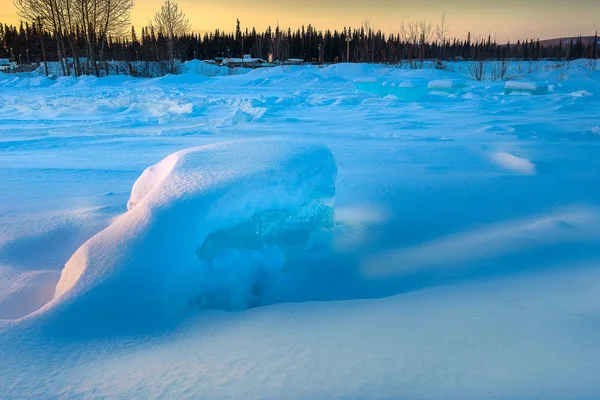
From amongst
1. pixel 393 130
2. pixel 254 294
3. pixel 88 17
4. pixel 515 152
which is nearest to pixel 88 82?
pixel 88 17

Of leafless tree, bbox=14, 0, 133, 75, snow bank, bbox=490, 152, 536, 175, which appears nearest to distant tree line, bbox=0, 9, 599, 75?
leafless tree, bbox=14, 0, 133, 75

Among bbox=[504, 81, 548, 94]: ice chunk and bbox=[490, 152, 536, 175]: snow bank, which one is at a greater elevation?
bbox=[504, 81, 548, 94]: ice chunk

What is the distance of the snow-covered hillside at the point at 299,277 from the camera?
1313mm

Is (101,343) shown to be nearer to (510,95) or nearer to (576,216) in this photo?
(576,216)

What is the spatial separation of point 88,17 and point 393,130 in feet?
69.1

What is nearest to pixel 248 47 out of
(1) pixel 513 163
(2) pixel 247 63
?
(2) pixel 247 63

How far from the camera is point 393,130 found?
22.9ft

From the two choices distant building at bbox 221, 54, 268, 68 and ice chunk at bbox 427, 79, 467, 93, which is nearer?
ice chunk at bbox 427, 79, 467, 93

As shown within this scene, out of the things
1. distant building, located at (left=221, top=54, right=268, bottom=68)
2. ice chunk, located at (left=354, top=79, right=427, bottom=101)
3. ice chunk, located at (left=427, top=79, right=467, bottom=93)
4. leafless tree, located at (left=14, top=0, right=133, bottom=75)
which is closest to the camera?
ice chunk, located at (left=427, top=79, right=467, bottom=93)

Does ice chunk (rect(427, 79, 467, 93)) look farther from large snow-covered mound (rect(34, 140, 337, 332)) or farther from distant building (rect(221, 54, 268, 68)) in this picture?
distant building (rect(221, 54, 268, 68))

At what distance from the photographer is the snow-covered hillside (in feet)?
4.31

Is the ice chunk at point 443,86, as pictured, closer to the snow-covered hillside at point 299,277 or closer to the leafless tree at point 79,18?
the snow-covered hillside at point 299,277

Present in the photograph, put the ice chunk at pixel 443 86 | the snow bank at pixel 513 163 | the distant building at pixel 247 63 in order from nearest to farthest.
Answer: the snow bank at pixel 513 163 < the ice chunk at pixel 443 86 < the distant building at pixel 247 63

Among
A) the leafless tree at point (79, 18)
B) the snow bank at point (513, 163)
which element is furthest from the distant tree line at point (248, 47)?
the snow bank at point (513, 163)
